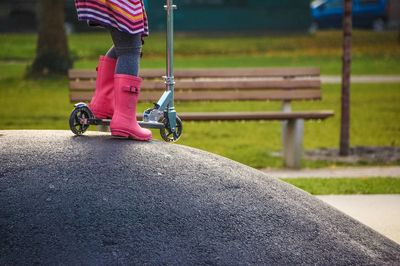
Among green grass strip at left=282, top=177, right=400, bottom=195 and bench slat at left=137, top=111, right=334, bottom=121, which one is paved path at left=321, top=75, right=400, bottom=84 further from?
green grass strip at left=282, top=177, right=400, bottom=195

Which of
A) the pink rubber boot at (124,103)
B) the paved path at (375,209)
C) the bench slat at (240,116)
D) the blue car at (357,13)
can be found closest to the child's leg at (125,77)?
the pink rubber boot at (124,103)

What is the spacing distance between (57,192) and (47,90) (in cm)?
1405

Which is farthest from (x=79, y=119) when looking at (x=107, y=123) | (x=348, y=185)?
(x=348, y=185)

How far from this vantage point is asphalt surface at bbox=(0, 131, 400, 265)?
4777 mm

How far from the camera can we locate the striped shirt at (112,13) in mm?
5531

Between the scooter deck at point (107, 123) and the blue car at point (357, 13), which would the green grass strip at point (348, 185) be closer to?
the scooter deck at point (107, 123)

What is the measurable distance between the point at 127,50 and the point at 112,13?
0.31m

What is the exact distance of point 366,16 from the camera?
4022 centimetres

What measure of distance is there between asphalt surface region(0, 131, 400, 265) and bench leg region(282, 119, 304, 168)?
181 inches

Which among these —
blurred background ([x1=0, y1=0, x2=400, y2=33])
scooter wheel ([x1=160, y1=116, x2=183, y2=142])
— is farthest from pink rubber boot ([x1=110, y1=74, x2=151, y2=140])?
blurred background ([x1=0, y1=0, x2=400, y2=33])

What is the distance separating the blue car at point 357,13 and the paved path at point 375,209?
104 ft

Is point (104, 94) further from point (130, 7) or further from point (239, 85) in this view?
point (239, 85)

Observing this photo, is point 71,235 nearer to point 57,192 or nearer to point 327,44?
point 57,192

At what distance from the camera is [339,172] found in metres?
10.2
